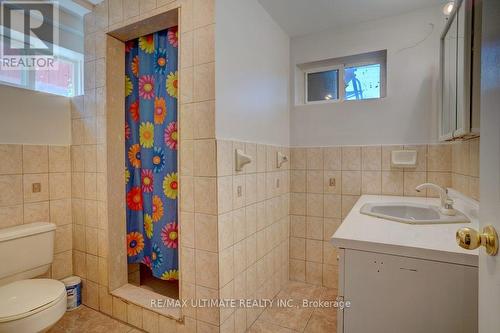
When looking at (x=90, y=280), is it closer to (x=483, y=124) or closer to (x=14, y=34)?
(x=14, y=34)

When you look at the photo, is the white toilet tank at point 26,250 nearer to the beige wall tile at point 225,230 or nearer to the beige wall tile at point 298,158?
the beige wall tile at point 225,230

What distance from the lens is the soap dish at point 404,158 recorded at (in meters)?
1.98

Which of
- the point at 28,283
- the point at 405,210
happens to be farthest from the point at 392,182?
the point at 28,283

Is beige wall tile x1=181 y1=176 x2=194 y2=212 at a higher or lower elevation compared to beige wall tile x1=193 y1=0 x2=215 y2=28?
lower

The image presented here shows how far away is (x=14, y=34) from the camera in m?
1.98

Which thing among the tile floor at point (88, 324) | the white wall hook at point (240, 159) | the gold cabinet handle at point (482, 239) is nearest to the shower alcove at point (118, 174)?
the tile floor at point (88, 324)

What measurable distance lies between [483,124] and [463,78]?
2.30ft

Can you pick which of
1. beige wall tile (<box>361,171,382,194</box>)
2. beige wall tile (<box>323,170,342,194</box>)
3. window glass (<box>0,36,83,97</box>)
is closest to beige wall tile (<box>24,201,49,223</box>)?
window glass (<box>0,36,83,97</box>)

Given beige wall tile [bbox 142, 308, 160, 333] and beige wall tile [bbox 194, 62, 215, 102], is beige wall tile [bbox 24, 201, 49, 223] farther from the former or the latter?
beige wall tile [bbox 194, 62, 215, 102]

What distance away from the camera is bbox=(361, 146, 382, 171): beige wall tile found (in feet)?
6.93

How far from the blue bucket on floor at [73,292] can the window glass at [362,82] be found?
9.07 ft

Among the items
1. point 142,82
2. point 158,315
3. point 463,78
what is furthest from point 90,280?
point 463,78

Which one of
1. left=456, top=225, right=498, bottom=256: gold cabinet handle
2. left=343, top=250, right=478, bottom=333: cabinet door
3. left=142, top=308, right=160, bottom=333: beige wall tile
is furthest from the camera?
left=142, top=308, right=160, bottom=333: beige wall tile

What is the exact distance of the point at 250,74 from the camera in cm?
182
